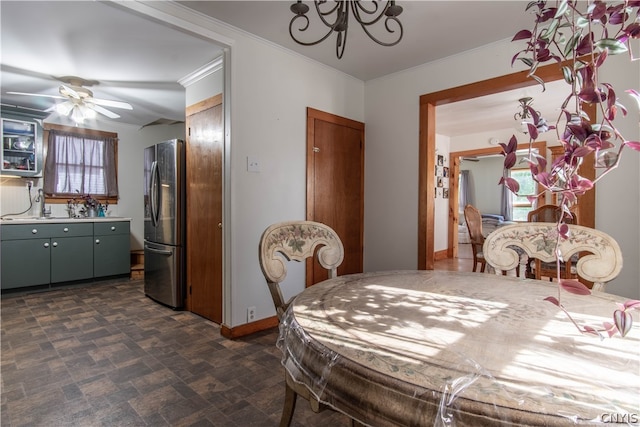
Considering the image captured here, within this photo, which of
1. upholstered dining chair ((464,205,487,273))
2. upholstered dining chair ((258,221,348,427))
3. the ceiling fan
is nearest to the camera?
upholstered dining chair ((258,221,348,427))

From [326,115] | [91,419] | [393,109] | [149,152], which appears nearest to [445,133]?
[393,109]

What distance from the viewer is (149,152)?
379cm

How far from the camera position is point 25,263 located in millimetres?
3934

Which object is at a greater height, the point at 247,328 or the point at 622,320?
the point at 622,320

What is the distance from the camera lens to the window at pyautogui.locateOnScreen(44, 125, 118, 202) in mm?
4703

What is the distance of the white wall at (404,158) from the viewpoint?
2.30 metres

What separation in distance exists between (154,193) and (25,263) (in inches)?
76.3

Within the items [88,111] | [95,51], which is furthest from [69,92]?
[95,51]

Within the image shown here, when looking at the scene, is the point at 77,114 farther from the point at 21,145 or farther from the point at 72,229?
the point at 72,229

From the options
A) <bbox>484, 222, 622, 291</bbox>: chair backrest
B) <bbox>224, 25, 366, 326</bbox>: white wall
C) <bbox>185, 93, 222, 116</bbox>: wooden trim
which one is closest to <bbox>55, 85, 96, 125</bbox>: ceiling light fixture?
<bbox>185, 93, 222, 116</bbox>: wooden trim

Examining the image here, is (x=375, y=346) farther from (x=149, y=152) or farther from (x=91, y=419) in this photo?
(x=149, y=152)

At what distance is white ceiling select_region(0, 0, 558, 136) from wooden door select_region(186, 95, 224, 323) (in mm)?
585

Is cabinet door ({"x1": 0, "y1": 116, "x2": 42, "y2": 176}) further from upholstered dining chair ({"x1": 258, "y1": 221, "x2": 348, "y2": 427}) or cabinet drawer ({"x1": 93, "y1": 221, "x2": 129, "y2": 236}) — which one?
upholstered dining chair ({"x1": 258, "y1": 221, "x2": 348, "y2": 427})

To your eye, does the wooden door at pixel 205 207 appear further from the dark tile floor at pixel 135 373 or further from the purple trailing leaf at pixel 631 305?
the purple trailing leaf at pixel 631 305
